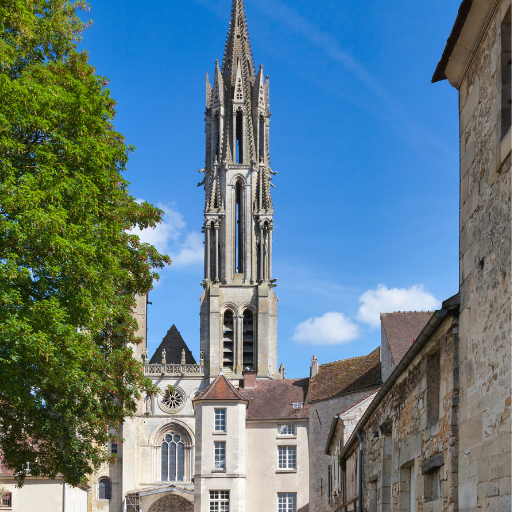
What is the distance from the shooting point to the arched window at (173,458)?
4922 cm

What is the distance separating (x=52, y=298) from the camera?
36.3 feet

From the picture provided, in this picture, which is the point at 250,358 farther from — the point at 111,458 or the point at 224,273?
the point at 111,458

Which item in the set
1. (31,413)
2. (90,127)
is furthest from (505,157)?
(31,413)

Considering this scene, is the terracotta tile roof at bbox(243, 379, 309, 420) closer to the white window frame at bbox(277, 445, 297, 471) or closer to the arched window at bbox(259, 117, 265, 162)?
the white window frame at bbox(277, 445, 297, 471)

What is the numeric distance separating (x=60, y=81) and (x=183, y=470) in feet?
132

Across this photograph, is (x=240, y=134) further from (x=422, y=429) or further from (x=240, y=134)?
(x=422, y=429)

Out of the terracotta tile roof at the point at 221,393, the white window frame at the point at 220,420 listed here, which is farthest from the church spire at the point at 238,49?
the white window frame at the point at 220,420

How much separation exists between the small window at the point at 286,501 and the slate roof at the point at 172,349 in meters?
18.1

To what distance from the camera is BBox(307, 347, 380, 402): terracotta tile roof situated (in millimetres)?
34428

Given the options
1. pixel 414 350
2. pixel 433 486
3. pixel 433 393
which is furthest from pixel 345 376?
pixel 433 393

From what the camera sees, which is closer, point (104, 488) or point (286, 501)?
point (286, 501)

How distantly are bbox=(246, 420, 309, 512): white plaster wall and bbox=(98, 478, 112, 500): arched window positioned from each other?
1369cm

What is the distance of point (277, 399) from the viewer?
136ft

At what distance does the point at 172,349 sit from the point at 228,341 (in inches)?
206
